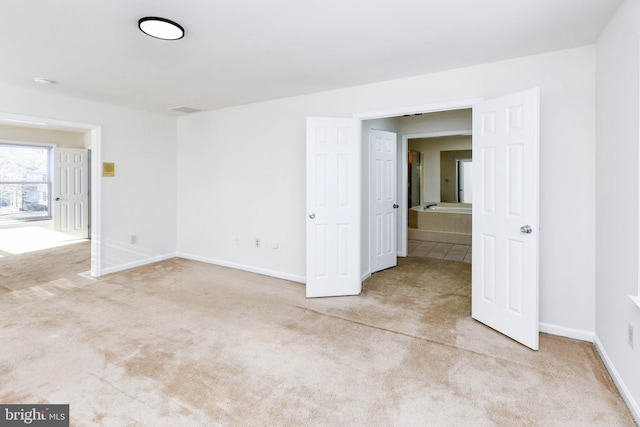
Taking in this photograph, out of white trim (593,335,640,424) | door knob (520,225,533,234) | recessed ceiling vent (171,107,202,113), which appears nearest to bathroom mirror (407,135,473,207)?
recessed ceiling vent (171,107,202,113)

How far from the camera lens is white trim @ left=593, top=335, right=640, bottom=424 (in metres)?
1.79

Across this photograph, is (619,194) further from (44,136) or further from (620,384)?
(44,136)

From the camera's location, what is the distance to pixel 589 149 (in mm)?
2650

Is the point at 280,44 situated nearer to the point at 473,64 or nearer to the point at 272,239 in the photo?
the point at 473,64

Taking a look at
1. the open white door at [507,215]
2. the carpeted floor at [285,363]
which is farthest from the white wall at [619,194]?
the open white door at [507,215]

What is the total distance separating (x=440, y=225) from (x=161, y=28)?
21.2ft

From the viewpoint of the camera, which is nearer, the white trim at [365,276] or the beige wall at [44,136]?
the white trim at [365,276]

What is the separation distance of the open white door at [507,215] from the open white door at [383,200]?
179cm

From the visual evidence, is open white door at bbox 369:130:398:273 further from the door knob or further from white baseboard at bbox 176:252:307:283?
the door knob

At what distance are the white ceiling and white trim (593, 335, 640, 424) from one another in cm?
228

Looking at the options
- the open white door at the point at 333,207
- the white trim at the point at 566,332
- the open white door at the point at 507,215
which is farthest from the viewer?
the open white door at the point at 333,207

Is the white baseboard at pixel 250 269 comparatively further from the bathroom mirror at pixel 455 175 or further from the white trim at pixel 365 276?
the bathroom mirror at pixel 455 175

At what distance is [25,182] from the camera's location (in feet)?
24.2

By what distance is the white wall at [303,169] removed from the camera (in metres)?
2.70
